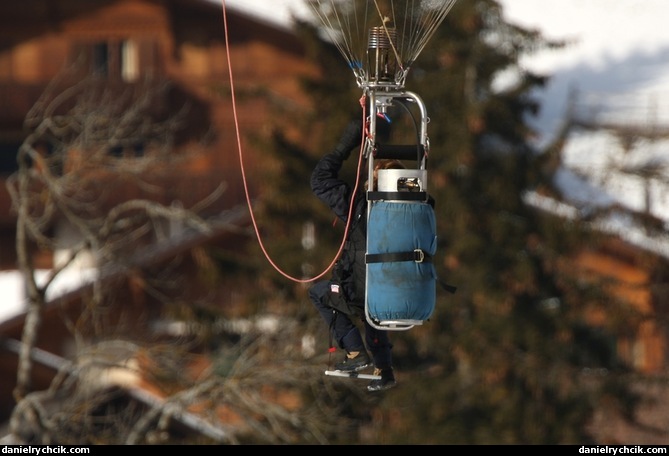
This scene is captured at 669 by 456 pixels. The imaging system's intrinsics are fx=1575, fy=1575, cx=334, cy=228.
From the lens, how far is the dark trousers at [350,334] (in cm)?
1303

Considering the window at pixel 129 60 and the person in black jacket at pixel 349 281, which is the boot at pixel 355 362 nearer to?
the person in black jacket at pixel 349 281

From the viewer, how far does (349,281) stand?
42.1 feet

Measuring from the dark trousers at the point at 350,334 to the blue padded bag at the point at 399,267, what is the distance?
0.79 meters

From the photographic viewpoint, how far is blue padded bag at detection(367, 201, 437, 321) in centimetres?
1215

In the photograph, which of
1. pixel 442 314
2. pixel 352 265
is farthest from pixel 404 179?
pixel 442 314

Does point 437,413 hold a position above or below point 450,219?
below

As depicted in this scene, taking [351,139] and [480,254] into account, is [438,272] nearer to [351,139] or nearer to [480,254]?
[480,254]

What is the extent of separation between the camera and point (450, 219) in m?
31.8

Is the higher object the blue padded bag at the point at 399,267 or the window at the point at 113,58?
the window at the point at 113,58

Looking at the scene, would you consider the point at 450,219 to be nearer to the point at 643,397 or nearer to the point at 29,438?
the point at 643,397

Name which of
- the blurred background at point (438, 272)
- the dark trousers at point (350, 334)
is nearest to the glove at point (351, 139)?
the dark trousers at point (350, 334)

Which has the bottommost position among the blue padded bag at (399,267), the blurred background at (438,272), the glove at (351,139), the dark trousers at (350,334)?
the blurred background at (438,272)
